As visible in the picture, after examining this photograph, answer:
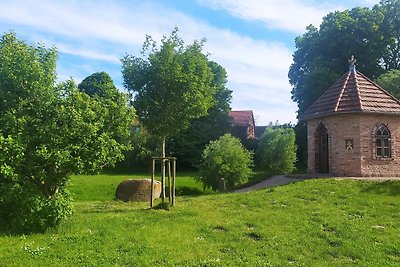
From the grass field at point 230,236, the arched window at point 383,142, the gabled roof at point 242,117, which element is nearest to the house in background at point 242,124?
the gabled roof at point 242,117

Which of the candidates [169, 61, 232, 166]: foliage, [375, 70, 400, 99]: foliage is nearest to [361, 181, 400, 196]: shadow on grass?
[375, 70, 400, 99]: foliage

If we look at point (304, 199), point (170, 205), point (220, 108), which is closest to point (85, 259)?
point (170, 205)

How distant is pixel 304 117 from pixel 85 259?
19.0 metres

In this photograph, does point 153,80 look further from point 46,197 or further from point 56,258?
point 56,258

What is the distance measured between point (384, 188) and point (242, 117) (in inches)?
1958

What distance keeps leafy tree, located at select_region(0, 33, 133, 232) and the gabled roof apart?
165 ft

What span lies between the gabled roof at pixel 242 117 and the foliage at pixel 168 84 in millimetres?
43128

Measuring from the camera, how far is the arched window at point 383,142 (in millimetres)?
22178

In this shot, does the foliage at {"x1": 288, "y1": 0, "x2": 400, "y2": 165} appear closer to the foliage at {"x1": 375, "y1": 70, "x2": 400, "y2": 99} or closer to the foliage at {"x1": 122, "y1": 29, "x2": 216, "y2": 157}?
the foliage at {"x1": 375, "y1": 70, "x2": 400, "y2": 99}

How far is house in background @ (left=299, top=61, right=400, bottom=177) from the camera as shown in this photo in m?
Result: 21.7

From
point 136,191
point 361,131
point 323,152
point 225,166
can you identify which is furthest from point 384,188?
point 136,191

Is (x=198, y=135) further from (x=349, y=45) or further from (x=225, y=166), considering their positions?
(x=225, y=166)

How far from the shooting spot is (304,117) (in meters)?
25.3

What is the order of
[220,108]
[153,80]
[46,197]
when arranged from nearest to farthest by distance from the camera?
[46,197] → [153,80] → [220,108]
